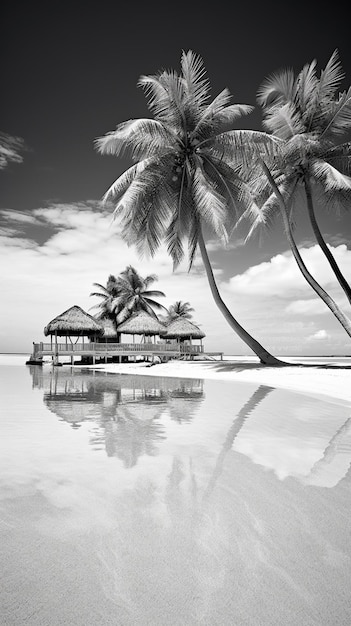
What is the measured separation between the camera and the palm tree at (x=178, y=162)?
1512 centimetres

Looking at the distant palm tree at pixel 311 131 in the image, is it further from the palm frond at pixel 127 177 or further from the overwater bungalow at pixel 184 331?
the overwater bungalow at pixel 184 331

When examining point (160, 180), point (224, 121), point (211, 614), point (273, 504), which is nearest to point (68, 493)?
point (273, 504)

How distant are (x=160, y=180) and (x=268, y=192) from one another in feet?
19.8

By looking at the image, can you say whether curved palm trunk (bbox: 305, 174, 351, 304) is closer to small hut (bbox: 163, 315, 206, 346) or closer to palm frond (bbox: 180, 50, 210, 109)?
palm frond (bbox: 180, 50, 210, 109)

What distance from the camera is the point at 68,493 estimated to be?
3037 millimetres

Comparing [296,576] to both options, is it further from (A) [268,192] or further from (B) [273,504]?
(A) [268,192]

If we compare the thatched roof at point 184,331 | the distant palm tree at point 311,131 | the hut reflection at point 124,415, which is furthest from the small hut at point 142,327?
the hut reflection at point 124,415

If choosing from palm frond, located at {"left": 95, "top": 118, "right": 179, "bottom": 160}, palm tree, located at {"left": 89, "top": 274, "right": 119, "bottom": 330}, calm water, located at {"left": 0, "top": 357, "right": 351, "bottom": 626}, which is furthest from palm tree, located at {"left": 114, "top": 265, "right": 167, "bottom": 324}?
calm water, located at {"left": 0, "top": 357, "right": 351, "bottom": 626}

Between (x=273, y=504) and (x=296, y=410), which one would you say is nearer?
(x=273, y=504)

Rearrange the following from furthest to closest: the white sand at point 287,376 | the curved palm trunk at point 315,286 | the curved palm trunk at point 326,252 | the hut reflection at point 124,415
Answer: the curved palm trunk at point 326,252 → the curved palm trunk at point 315,286 → the white sand at point 287,376 → the hut reflection at point 124,415

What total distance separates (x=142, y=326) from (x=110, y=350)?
422 centimetres

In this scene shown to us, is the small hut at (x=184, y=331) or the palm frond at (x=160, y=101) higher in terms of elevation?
the palm frond at (x=160, y=101)

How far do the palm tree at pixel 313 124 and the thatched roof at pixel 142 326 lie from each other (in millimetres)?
16181

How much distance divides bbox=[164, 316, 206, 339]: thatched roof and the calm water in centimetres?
2707
